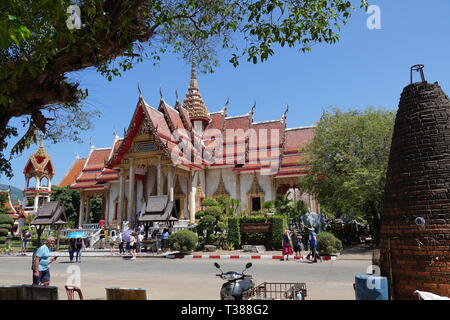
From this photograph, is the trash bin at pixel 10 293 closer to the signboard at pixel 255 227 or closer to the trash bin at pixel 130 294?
the trash bin at pixel 130 294

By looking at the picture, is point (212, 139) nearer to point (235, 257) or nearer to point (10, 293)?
point (235, 257)

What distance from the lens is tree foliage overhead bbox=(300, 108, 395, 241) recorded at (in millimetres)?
16391

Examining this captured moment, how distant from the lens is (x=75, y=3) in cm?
521

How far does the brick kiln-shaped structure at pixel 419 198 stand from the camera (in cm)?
414

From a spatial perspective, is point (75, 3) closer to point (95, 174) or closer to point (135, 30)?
point (135, 30)

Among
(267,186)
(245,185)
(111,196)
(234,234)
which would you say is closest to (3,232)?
(111,196)

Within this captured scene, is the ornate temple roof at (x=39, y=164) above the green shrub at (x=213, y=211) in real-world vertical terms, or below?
above

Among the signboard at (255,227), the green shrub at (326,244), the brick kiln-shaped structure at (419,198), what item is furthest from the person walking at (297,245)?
the brick kiln-shaped structure at (419,198)

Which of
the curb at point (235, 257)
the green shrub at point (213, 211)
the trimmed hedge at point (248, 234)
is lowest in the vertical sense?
the curb at point (235, 257)

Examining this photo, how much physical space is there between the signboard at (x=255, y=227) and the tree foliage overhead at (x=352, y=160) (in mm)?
3840

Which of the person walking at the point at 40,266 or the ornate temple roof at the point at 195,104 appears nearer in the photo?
the person walking at the point at 40,266

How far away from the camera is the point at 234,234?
18.3 m

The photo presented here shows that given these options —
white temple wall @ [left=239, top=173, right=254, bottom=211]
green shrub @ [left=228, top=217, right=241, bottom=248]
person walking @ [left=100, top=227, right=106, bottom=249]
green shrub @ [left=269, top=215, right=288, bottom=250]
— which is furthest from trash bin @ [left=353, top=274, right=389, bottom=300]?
white temple wall @ [left=239, top=173, right=254, bottom=211]

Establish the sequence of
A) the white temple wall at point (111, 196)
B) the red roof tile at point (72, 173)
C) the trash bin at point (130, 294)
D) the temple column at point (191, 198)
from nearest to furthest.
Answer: the trash bin at point (130, 294), the temple column at point (191, 198), the white temple wall at point (111, 196), the red roof tile at point (72, 173)
